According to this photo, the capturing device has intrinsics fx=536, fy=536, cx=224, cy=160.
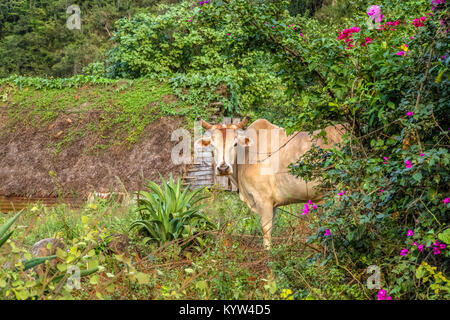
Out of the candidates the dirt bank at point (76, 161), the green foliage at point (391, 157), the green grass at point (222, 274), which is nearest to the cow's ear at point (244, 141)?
the green grass at point (222, 274)

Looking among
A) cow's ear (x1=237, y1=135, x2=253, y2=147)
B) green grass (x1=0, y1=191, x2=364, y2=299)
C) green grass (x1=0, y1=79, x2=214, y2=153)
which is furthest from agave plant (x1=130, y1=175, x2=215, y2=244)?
green grass (x1=0, y1=79, x2=214, y2=153)

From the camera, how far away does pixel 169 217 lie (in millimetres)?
5508

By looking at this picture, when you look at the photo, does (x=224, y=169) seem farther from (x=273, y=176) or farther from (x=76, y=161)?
(x=76, y=161)

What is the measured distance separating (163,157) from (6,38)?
20.5 metres

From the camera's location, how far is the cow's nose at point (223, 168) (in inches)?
239

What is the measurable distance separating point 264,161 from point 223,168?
101 cm

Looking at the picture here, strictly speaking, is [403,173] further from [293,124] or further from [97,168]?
[97,168]

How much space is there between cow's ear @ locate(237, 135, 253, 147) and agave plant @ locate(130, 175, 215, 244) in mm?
1086

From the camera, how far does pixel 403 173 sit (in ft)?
11.1

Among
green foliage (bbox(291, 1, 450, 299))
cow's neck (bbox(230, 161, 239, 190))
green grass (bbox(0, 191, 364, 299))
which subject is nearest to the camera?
green foliage (bbox(291, 1, 450, 299))

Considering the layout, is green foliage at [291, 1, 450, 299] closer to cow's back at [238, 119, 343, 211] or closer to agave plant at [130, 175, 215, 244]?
agave plant at [130, 175, 215, 244]

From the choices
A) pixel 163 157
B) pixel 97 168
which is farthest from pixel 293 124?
pixel 97 168

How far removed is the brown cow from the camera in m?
6.47

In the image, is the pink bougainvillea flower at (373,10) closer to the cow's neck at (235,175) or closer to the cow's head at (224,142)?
the cow's head at (224,142)
